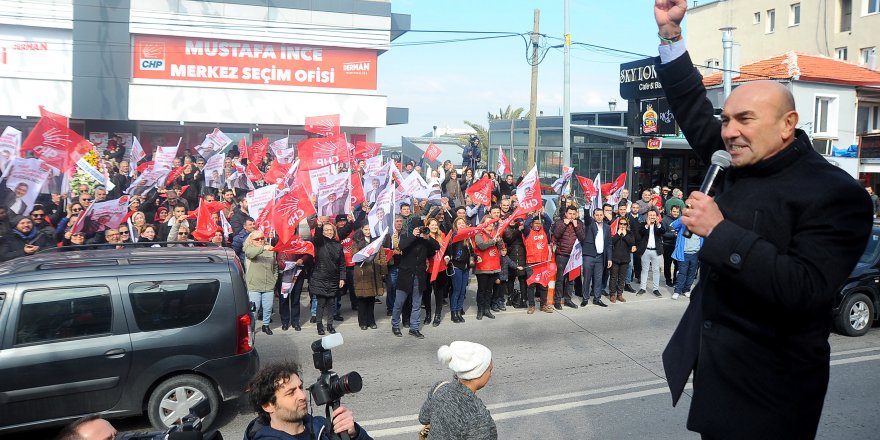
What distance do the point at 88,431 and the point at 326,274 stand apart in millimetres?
8034

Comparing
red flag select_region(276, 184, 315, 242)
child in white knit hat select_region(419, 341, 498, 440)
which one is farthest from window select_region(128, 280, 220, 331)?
red flag select_region(276, 184, 315, 242)

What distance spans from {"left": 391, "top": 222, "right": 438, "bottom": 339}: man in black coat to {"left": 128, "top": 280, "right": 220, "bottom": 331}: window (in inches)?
174

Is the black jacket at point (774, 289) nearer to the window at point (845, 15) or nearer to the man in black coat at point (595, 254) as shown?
the man in black coat at point (595, 254)

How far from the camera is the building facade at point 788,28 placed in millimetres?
35969

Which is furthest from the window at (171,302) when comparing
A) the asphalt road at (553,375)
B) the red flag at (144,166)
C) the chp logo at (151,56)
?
the chp logo at (151,56)

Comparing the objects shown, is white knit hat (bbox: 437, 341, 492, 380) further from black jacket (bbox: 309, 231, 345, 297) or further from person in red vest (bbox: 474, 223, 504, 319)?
person in red vest (bbox: 474, 223, 504, 319)

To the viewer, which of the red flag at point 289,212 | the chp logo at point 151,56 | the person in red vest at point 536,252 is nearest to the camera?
the red flag at point 289,212

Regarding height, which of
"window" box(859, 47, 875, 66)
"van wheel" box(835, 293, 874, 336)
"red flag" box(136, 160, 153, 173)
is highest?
"window" box(859, 47, 875, 66)

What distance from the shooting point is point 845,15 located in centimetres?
3762

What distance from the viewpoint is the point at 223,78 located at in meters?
27.8

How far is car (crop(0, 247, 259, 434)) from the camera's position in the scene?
6.39 m

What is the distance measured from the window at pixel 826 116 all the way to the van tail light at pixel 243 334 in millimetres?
26966

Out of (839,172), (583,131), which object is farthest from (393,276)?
(583,131)

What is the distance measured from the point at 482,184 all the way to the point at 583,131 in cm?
1239
